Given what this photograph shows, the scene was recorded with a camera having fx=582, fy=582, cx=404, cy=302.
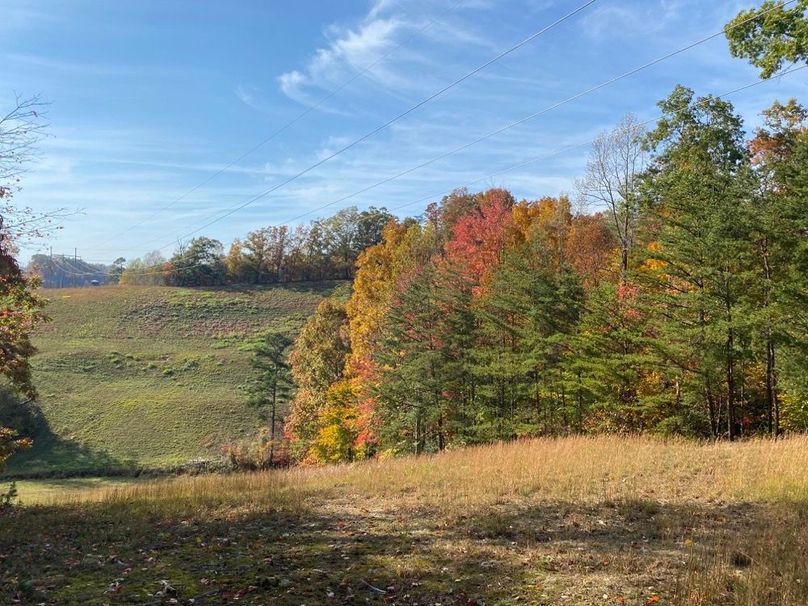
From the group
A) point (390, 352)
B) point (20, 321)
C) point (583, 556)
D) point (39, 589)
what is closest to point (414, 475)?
point (583, 556)

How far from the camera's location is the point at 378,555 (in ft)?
23.7

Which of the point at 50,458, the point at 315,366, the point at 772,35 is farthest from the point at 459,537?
the point at 50,458

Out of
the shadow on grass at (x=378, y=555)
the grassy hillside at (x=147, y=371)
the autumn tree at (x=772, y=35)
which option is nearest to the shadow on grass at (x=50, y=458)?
the grassy hillside at (x=147, y=371)

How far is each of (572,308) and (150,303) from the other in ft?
242

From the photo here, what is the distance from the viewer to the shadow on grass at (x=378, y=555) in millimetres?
5832

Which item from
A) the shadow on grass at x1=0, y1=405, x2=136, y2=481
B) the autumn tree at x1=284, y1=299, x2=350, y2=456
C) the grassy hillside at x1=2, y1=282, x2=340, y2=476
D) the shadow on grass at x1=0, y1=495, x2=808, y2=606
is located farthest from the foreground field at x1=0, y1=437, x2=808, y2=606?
the grassy hillside at x1=2, y1=282, x2=340, y2=476

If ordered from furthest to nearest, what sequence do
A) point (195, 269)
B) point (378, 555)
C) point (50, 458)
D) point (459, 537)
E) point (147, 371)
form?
point (195, 269), point (147, 371), point (50, 458), point (459, 537), point (378, 555)

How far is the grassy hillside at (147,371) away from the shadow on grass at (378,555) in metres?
38.2

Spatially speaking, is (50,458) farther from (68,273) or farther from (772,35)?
(772,35)

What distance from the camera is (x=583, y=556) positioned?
6688 mm

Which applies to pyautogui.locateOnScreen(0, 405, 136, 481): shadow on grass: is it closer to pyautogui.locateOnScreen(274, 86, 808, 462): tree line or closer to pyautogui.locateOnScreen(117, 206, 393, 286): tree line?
pyautogui.locateOnScreen(274, 86, 808, 462): tree line

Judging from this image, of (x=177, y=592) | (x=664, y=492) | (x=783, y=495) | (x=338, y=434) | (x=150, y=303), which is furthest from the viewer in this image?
(x=150, y=303)

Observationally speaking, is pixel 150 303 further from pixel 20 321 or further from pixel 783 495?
pixel 783 495

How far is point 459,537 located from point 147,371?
62.2 meters
